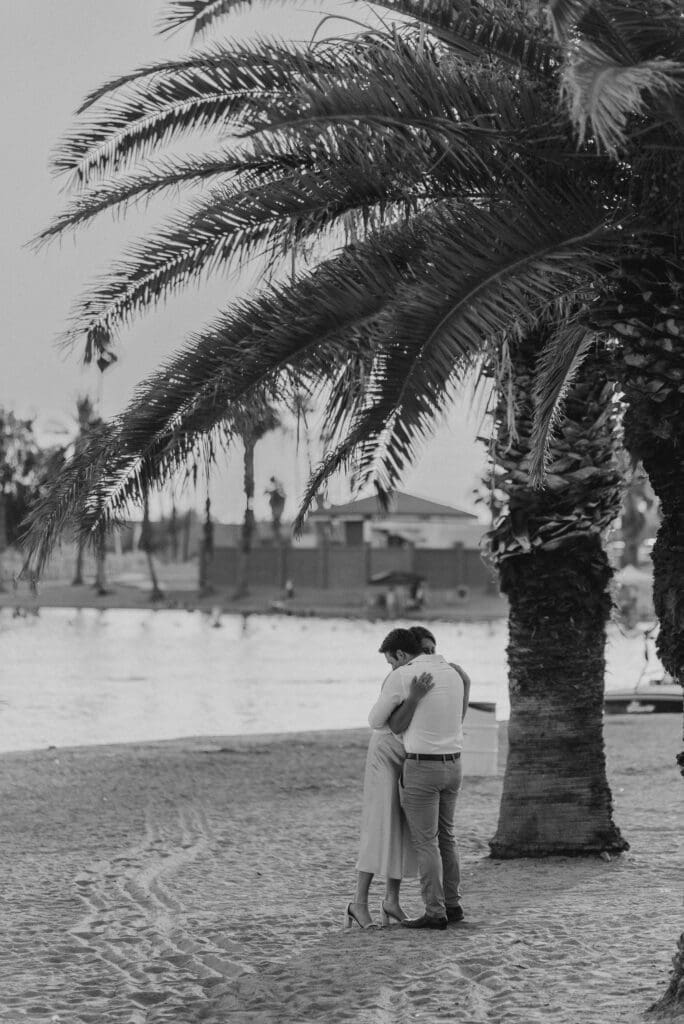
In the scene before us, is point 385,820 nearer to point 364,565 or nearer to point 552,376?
point 552,376

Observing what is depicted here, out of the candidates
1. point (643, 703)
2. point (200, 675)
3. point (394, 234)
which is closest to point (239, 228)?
point (394, 234)

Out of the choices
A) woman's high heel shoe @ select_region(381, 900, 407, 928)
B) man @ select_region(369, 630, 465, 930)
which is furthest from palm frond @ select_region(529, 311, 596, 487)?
woman's high heel shoe @ select_region(381, 900, 407, 928)

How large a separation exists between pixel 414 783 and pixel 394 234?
2846 mm

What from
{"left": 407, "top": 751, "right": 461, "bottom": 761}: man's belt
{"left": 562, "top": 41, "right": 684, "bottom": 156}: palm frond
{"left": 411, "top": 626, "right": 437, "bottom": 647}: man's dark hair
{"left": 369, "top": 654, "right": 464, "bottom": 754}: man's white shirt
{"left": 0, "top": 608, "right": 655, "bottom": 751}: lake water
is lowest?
{"left": 0, "top": 608, "right": 655, "bottom": 751}: lake water

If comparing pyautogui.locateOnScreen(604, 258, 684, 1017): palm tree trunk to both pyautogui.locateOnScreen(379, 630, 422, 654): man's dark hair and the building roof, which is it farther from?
pyautogui.locateOnScreen(379, 630, 422, 654): man's dark hair

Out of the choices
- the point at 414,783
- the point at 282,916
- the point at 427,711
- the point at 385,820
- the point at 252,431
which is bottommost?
the point at 282,916

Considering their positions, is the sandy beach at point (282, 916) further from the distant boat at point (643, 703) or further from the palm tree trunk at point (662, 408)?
→ the distant boat at point (643, 703)

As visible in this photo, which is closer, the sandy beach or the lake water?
the sandy beach

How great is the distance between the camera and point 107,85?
8.49 meters

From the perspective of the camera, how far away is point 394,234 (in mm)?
7195

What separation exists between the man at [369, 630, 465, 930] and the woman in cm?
6

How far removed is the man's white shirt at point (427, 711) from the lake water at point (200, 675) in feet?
17.0

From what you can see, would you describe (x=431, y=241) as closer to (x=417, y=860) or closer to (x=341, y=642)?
(x=417, y=860)

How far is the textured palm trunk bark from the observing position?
9727mm
